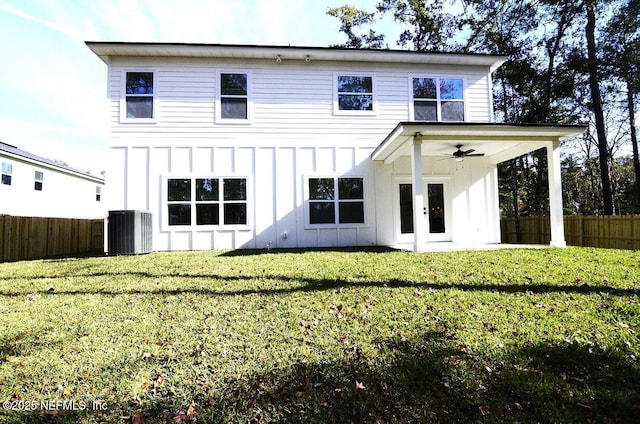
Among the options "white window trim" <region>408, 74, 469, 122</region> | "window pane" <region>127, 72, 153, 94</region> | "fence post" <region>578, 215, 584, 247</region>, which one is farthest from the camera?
"fence post" <region>578, 215, 584, 247</region>

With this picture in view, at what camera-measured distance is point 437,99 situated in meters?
10.4

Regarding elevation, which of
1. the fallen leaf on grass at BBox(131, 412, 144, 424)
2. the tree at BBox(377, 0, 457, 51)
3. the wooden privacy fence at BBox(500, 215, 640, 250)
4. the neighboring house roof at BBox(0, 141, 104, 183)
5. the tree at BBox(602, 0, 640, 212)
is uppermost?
the tree at BBox(377, 0, 457, 51)

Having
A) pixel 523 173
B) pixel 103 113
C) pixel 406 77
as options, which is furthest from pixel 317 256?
pixel 523 173

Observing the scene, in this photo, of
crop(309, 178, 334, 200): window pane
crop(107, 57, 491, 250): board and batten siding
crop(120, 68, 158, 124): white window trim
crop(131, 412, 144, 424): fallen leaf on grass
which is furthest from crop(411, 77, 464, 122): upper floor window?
crop(131, 412, 144, 424): fallen leaf on grass

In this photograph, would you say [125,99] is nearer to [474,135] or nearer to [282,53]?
[282,53]

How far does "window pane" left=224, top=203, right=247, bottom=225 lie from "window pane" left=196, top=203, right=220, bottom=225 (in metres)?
0.26

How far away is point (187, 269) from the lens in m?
5.90

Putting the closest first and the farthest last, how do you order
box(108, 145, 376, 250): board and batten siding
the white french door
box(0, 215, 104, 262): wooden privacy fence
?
box(0, 215, 104, 262): wooden privacy fence
box(108, 145, 376, 250): board and batten siding
the white french door

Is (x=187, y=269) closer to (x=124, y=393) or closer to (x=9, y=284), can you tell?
(x=9, y=284)

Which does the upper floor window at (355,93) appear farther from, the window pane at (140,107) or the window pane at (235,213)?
the window pane at (140,107)

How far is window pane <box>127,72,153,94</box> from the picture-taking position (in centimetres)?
954

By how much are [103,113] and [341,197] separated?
7.49 metres

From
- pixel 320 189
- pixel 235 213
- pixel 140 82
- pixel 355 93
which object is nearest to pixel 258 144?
pixel 235 213

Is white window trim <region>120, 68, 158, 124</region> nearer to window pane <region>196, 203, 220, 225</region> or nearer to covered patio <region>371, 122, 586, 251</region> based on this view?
window pane <region>196, 203, 220, 225</region>
